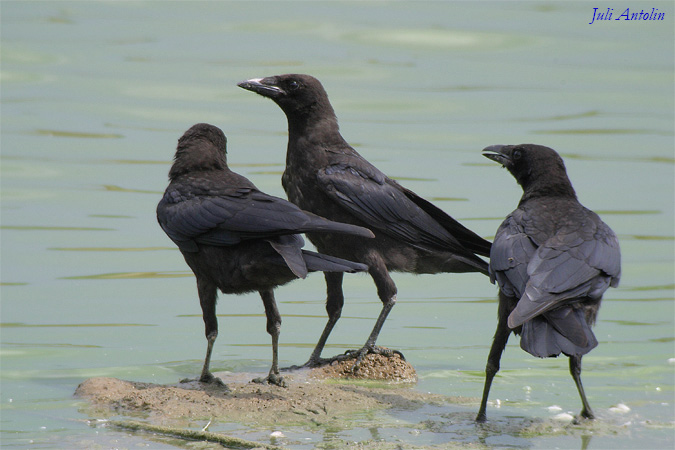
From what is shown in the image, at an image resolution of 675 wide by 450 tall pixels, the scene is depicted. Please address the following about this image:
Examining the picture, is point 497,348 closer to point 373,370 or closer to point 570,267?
point 570,267

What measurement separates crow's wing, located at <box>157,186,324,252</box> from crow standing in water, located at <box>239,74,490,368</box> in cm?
97

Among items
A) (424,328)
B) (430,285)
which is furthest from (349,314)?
(430,285)

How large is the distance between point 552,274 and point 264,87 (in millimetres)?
2948

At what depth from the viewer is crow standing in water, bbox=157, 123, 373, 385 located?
654 centimetres

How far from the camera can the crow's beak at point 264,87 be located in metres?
8.16

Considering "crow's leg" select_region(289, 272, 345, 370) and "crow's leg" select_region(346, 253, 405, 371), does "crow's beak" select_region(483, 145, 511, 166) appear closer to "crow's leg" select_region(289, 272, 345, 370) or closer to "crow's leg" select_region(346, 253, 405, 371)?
"crow's leg" select_region(346, 253, 405, 371)

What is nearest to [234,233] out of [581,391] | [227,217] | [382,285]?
[227,217]

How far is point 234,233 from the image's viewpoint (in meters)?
6.80

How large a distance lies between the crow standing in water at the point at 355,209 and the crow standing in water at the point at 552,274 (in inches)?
37.0

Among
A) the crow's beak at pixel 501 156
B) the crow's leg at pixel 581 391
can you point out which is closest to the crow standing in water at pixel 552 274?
the crow's leg at pixel 581 391

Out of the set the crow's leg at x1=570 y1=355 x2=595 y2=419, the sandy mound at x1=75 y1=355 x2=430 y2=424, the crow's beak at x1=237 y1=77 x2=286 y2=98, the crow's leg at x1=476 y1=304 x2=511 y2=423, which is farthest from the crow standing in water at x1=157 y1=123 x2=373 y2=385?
the crow's leg at x1=570 y1=355 x2=595 y2=419

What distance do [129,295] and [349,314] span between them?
6.88ft

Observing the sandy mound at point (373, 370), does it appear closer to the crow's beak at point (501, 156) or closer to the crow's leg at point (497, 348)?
the crow's leg at point (497, 348)

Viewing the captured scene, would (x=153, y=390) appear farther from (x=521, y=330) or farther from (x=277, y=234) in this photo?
(x=521, y=330)
